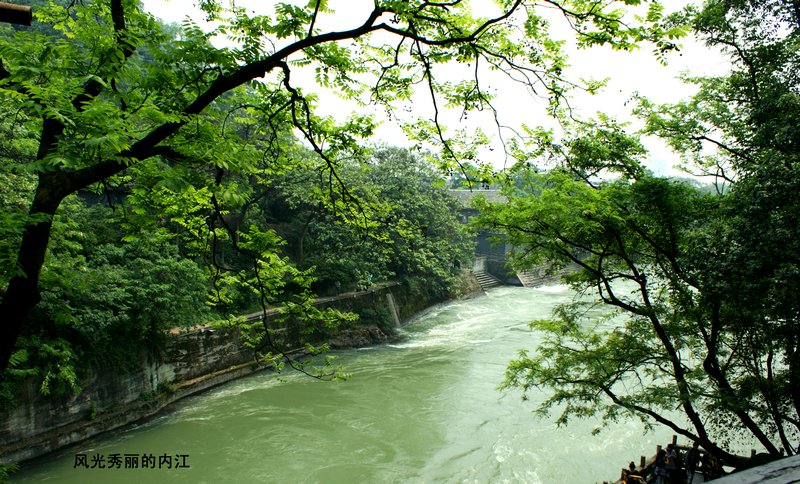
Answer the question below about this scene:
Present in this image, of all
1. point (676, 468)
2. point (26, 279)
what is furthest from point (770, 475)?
point (676, 468)

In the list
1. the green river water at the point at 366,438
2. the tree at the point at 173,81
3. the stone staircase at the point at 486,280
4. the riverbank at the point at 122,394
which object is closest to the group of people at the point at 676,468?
the green river water at the point at 366,438

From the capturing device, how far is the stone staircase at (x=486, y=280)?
3225 centimetres

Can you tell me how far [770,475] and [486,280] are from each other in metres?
31.7

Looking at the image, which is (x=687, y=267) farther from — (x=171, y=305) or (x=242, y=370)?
(x=242, y=370)

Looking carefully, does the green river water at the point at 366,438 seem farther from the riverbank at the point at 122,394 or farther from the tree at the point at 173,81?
the tree at the point at 173,81

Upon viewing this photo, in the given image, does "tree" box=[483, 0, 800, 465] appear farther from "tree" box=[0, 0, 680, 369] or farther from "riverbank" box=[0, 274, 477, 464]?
"riverbank" box=[0, 274, 477, 464]

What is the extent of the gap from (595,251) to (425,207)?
586 inches

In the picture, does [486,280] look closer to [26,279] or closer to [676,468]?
[676,468]

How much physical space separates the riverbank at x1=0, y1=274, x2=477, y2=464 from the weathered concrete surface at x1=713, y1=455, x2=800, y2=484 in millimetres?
11643

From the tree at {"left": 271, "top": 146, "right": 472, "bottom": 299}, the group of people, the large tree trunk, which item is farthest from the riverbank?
the group of people

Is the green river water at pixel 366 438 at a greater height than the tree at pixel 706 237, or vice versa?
the tree at pixel 706 237

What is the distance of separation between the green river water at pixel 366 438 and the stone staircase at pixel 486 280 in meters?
16.5

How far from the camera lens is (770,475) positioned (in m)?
1.72

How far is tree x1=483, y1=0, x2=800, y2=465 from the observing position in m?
5.47
